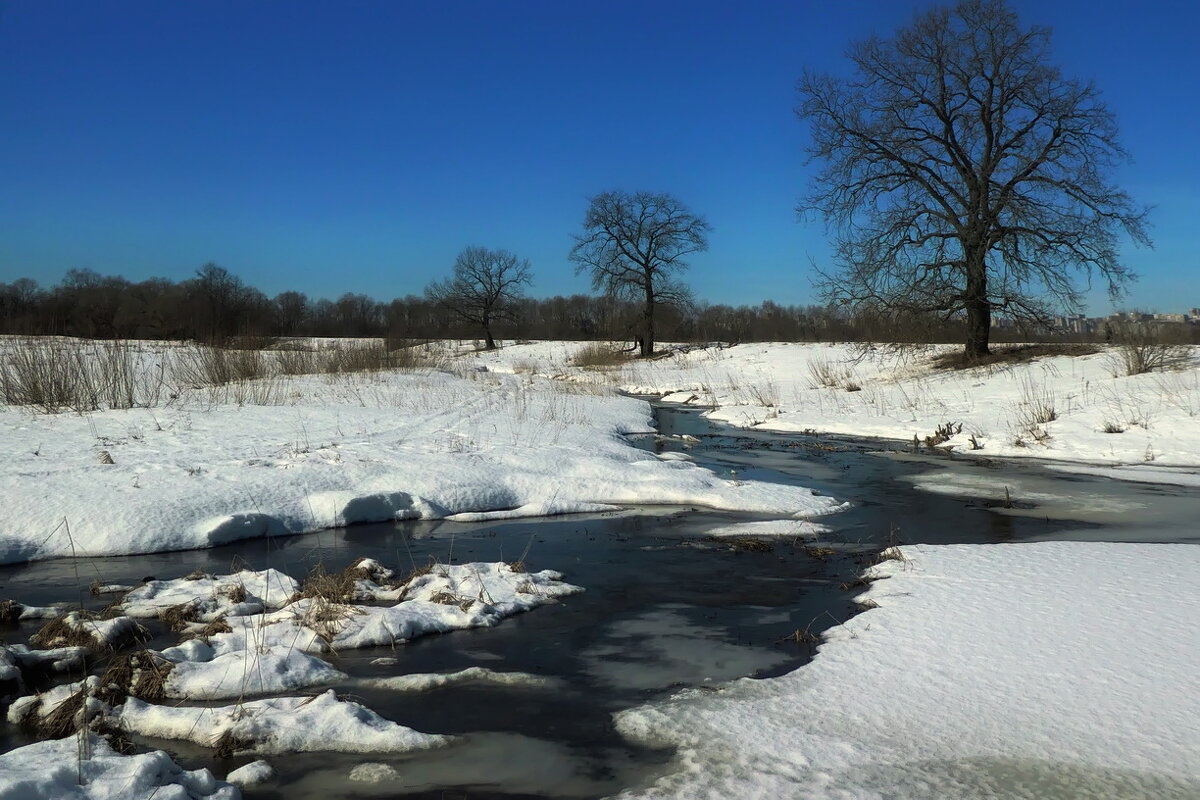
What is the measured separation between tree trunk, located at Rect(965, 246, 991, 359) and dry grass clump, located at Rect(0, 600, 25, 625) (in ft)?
63.2

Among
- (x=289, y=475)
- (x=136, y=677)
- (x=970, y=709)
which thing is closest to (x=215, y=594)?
(x=136, y=677)

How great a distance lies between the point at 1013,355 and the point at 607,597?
1816cm

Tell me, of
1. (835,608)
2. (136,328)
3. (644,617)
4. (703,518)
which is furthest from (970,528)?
(136,328)

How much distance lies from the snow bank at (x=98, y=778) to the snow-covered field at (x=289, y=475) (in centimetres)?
361

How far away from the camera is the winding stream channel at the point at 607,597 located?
282 cm

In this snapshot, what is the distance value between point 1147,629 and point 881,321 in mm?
18103

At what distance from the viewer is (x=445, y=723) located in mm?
3139

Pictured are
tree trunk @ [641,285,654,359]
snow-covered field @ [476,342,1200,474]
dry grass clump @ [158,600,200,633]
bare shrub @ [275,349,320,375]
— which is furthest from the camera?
tree trunk @ [641,285,654,359]

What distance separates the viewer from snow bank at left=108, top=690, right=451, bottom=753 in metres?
2.92

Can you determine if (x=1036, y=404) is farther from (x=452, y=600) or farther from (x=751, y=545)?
(x=452, y=600)

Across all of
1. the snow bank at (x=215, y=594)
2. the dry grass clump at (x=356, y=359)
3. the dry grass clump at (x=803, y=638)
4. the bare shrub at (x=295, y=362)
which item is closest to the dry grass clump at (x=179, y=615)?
the snow bank at (x=215, y=594)

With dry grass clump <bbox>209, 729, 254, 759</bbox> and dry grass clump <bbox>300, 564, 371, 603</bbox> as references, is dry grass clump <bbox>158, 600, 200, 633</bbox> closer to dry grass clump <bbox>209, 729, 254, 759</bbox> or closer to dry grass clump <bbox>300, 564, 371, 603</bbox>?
dry grass clump <bbox>300, 564, 371, 603</bbox>

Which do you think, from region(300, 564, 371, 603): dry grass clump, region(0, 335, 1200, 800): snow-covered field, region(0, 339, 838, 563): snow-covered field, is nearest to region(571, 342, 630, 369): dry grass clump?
region(0, 339, 838, 563): snow-covered field

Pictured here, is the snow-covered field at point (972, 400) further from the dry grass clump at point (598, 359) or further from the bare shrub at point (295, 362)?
the bare shrub at point (295, 362)
